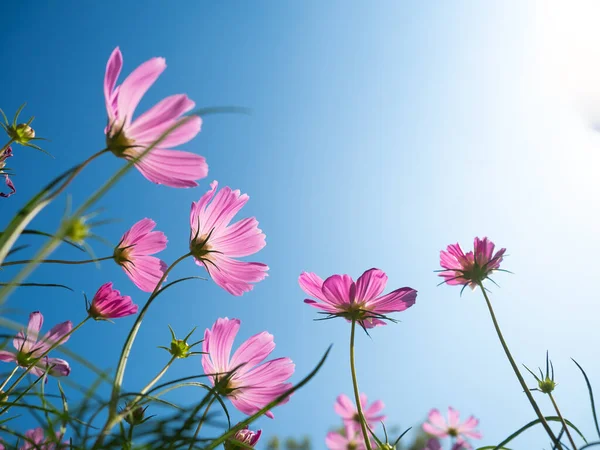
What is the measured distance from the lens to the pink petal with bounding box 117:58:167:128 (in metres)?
0.60

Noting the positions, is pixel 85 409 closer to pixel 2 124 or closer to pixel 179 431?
pixel 179 431

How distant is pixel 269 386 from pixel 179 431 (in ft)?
0.97

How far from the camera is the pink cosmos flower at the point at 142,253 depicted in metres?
0.92

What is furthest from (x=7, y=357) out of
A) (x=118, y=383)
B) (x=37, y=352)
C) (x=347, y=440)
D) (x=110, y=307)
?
(x=347, y=440)

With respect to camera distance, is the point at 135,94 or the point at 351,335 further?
the point at 351,335

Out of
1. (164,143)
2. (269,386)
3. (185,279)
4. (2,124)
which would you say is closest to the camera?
(164,143)

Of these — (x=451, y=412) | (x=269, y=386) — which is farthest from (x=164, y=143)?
(x=451, y=412)

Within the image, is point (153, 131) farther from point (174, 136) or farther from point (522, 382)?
point (522, 382)

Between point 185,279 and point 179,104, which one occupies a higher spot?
point 179,104

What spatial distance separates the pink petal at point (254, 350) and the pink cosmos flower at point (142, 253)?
8.6 inches

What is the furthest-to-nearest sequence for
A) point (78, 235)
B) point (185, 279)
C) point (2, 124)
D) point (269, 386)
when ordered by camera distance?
1. point (2, 124)
2. point (269, 386)
3. point (185, 279)
4. point (78, 235)

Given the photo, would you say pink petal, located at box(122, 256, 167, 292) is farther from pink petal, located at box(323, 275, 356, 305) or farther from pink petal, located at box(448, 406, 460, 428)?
pink petal, located at box(448, 406, 460, 428)

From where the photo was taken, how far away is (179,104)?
0.63 meters

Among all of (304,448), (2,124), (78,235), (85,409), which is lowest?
(85,409)
